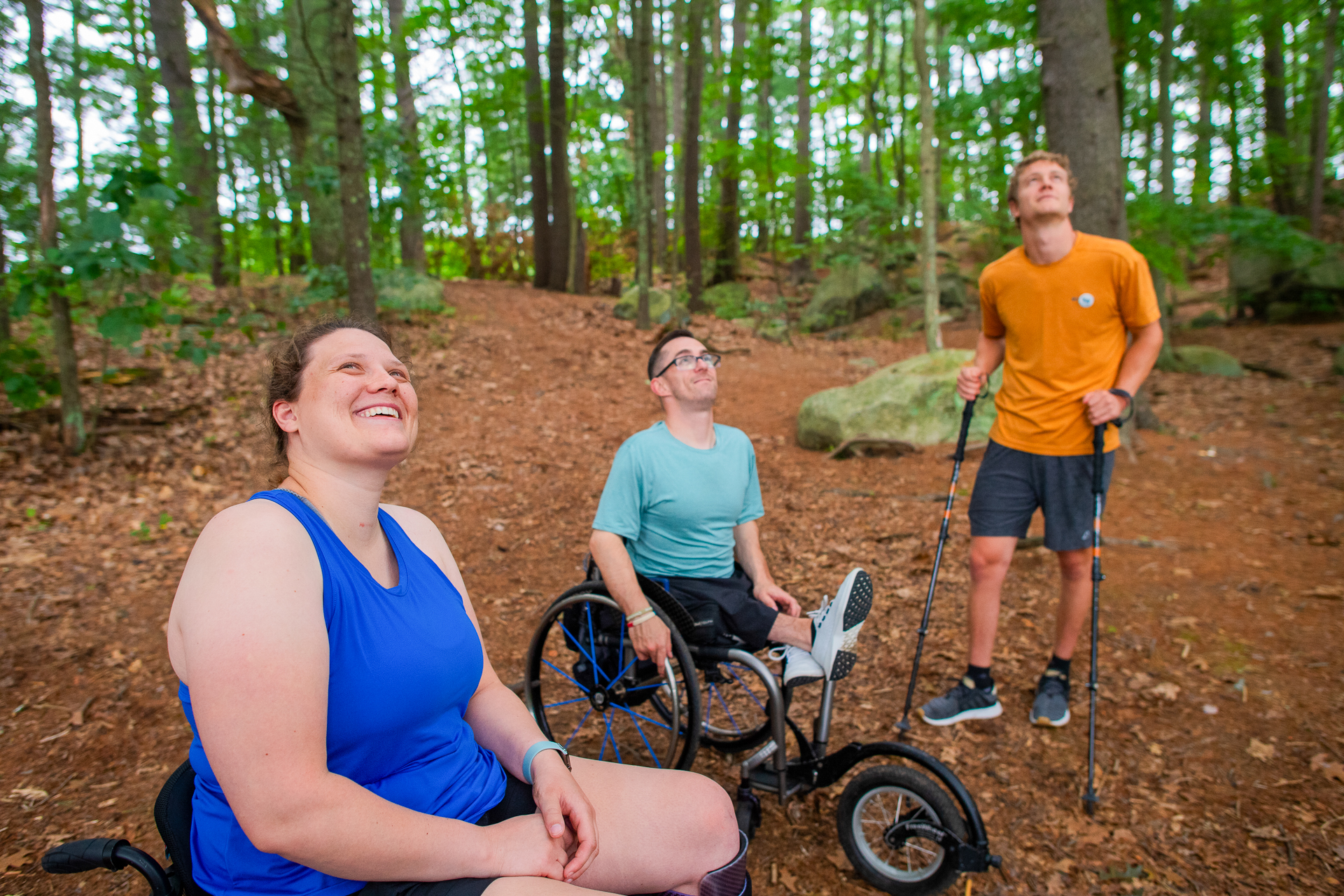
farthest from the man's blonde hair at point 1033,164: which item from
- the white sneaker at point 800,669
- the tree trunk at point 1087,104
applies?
the tree trunk at point 1087,104

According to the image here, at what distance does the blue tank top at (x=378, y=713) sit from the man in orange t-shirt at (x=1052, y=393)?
2181 millimetres

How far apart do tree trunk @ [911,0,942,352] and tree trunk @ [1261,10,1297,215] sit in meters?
7.84

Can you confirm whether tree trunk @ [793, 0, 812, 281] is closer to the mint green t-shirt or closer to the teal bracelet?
the mint green t-shirt

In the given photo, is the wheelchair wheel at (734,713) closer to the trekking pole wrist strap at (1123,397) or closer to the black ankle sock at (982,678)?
the black ankle sock at (982,678)

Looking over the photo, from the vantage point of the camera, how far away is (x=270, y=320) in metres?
8.14

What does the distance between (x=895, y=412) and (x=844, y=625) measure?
438 cm

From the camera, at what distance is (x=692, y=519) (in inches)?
99.5

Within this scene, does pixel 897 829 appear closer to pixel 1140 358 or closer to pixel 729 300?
pixel 1140 358

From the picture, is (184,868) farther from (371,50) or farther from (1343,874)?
(371,50)

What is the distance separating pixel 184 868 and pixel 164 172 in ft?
26.6

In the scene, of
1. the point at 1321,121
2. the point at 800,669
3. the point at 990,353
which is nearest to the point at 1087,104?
the point at 990,353

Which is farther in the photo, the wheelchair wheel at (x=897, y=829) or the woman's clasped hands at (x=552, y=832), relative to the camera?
the wheelchair wheel at (x=897, y=829)

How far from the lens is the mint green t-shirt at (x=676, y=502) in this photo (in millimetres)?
2473

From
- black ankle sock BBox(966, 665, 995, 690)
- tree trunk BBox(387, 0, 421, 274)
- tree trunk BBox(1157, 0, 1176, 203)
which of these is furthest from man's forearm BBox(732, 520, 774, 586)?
tree trunk BBox(1157, 0, 1176, 203)
